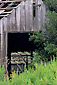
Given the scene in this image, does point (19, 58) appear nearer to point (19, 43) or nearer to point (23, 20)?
Answer: point (19, 43)

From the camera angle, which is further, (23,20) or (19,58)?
(19,58)

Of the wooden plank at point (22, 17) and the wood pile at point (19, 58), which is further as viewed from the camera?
the wood pile at point (19, 58)

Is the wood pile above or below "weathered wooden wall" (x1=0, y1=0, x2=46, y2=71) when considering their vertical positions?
below

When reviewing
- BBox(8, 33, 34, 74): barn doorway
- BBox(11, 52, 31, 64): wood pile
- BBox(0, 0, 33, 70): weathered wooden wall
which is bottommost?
BBox(11, 52, 31, 64): wood pile

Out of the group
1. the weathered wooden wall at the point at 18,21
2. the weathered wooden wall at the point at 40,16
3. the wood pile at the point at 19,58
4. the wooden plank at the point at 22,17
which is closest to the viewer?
the weathered wooden wall at the point at 18,21

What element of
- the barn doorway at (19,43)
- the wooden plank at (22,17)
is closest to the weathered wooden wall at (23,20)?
the wooden plank at (22,17)

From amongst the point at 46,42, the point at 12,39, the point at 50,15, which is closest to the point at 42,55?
the point at 46,42

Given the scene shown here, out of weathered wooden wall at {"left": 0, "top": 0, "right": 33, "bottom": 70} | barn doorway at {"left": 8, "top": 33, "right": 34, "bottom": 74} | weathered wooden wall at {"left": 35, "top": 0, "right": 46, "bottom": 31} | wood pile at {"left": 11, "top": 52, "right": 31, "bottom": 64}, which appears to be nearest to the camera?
weathered wooden wall at {"left": 0, "top": 0, "right": 33, "bottom": 70}

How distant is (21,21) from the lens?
41.5ft

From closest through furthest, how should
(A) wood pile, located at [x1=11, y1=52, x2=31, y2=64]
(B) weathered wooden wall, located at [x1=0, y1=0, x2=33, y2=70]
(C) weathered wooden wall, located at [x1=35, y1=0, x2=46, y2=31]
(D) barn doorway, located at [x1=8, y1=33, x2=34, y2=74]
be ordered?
1. (B) weathered wooden wall, located at [x1=0, y1=0, x2=33, y2=70]
2. (C) weathered wooden wall, located at [x1=35, y1=0, x2=46, y2=31]
3. (D) barn doorway, located at [x1=8, y1=33, x2=34, y2=74]
4. (A) wood pile, located at [x1=11, y1=52, x2=31, y2=64]

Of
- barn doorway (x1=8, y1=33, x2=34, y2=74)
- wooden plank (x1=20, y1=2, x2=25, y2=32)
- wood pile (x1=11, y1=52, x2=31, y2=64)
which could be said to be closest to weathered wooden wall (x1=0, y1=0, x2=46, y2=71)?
wooden plank (x1=20, y1=2, x2=25, y2=32)

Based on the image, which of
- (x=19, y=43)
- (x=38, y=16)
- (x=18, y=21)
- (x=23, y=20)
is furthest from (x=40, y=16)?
(x=19, y=43)

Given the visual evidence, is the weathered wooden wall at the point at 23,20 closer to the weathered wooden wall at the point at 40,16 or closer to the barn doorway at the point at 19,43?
the weathered wooden wall at the point at 40,16

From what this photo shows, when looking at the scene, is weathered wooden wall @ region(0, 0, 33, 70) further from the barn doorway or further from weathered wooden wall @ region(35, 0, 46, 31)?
the barn doorway
